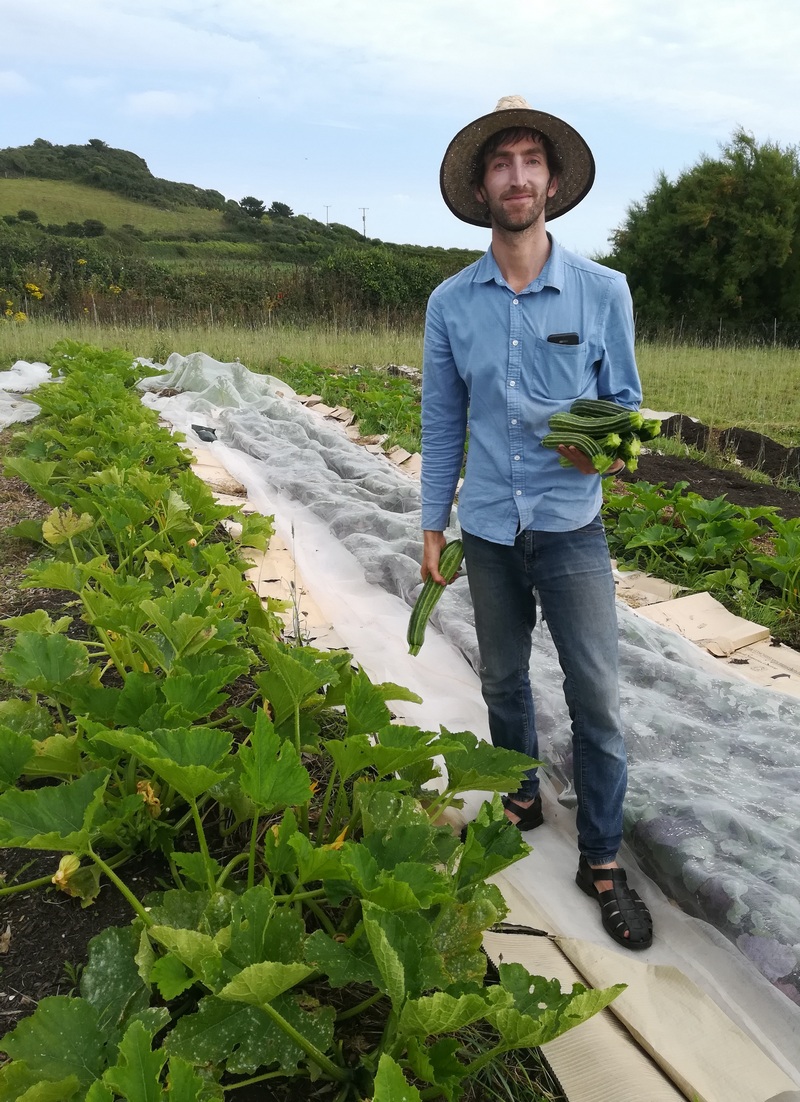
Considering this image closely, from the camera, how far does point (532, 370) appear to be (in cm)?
208

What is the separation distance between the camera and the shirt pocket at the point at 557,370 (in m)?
2.05

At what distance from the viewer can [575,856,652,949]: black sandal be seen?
2119mm

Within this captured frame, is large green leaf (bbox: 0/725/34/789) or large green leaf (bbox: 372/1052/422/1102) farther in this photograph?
large green leaf (bbox: 0/725/34/789)

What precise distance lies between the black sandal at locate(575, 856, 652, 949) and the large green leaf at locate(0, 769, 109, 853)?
55.7 inches

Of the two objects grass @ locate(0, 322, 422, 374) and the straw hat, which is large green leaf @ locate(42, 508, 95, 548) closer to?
the straw hat

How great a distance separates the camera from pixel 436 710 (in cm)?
319

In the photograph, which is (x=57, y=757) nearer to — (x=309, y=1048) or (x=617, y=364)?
(x=309, y=1048)

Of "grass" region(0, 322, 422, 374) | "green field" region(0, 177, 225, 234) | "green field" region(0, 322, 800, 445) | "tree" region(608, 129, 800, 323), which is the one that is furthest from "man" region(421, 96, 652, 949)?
"green field" region(0, 177, 225, 234)

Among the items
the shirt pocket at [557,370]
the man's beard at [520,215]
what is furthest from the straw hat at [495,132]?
the shirt pocket at [557,370]

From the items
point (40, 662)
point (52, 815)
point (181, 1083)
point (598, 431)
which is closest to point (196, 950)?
point (181, 1083)

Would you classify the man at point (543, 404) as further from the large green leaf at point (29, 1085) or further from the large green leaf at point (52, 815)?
the large green leaf at point (29, 1085)

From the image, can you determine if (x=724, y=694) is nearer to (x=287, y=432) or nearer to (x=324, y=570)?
(x=324, y=570)

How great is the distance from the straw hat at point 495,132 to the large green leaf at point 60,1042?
2168mm

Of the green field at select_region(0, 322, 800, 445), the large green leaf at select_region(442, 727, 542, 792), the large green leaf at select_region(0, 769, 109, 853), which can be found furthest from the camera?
the green field at select_region(0, 322, 800, 445)
